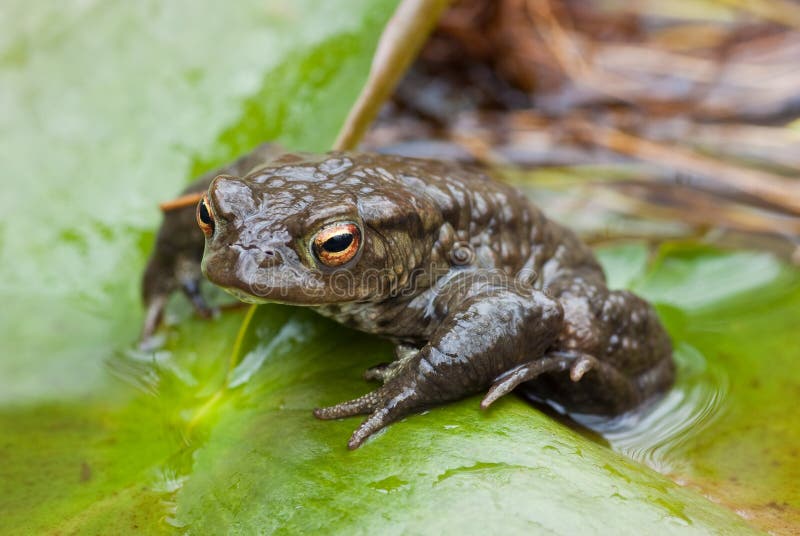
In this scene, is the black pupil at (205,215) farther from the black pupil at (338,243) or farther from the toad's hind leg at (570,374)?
the toad's hind leg at (570,374)

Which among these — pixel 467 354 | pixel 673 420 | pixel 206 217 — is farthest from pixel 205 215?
pixel 673 420

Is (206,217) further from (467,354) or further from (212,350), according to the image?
(467,354)

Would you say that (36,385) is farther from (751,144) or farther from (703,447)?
(751,144)

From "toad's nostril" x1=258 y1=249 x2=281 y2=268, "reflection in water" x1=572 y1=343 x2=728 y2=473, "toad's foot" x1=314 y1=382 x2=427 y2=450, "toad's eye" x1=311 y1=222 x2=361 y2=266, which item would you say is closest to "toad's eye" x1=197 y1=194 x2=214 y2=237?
"toad's nostril" x1=258 y1=249 x2=281 y2=268

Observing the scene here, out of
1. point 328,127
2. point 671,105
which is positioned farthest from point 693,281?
point 671,105

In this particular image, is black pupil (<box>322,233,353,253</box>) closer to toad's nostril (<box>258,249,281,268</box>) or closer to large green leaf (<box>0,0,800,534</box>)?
toad's nostril (<box>258,249,281,268</box>)
